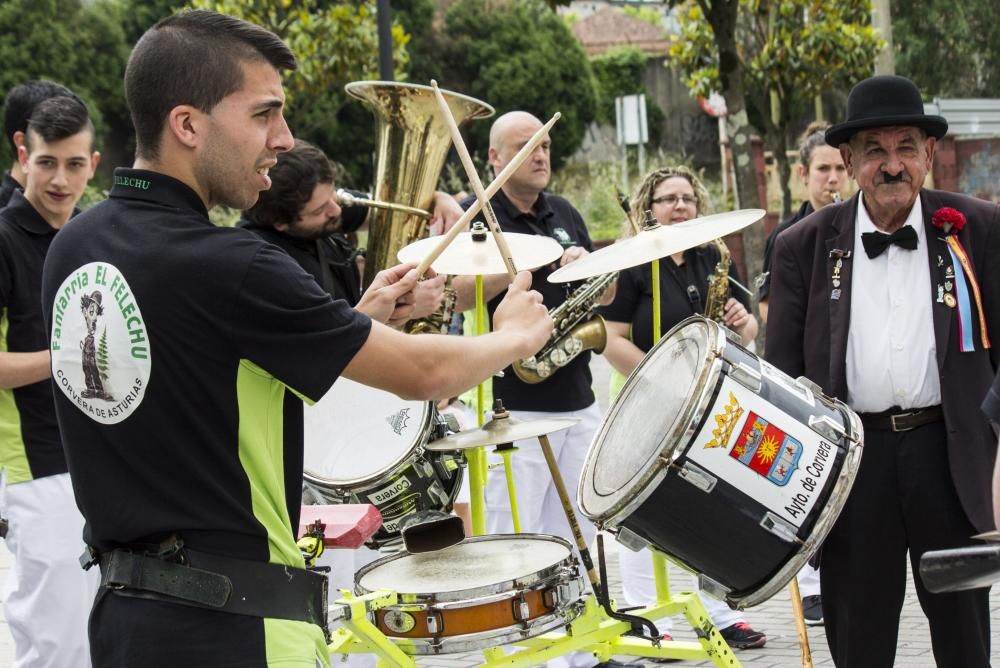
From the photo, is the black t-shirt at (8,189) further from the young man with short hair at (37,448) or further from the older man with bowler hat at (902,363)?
the older man with bowler hat at (902,363)

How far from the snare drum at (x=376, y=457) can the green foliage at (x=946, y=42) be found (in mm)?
28505

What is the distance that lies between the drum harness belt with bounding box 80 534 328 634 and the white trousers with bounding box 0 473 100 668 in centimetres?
197

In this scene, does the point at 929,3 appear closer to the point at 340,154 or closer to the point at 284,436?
the point at 340,154

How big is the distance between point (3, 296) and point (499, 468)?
2292 mm

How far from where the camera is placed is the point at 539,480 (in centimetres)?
581

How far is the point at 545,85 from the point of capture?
113ft

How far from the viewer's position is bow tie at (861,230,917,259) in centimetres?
406

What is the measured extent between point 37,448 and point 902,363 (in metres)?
2.86

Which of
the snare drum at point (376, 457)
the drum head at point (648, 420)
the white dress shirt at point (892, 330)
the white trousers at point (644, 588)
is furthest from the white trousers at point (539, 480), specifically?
the white dress shirt at point (892, 330)

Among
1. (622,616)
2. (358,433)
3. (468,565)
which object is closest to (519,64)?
(358,433)

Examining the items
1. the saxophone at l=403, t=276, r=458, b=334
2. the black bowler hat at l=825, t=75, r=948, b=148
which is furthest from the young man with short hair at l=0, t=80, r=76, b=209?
the black bowler hat at l=825, t=75, r=948, b=148

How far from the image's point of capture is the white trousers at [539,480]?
19.0 feet

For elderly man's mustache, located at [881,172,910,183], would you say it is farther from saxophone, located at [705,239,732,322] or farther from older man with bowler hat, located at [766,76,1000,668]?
saxophone, located at [705,239,732,322]

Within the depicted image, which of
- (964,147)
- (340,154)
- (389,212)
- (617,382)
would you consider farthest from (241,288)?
(340,154)
